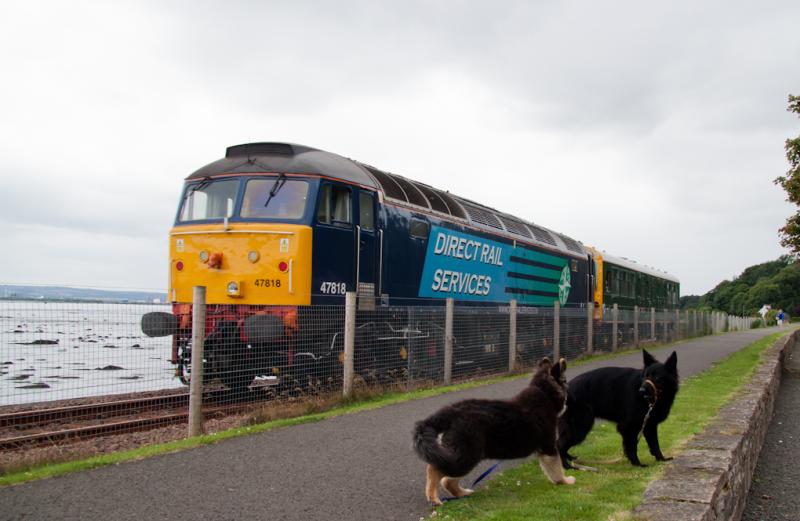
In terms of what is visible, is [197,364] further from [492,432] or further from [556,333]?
[556,333]

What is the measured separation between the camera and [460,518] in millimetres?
4676

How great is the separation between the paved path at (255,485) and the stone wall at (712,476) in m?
1.70

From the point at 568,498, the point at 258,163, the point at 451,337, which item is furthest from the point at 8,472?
the point at 451,337

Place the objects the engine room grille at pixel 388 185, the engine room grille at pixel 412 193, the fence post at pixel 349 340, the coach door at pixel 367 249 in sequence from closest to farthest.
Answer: the fence post at pixel 349 340
the coach door at pixel 367 249
the engine room grille at pixel 388 185
the engine room grille at pixel 412 193

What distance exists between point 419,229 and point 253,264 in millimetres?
4061

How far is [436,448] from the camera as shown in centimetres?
464

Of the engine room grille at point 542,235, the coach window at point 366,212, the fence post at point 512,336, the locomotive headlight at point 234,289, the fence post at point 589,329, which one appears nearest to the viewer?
the locomotive headlight at point 234,289

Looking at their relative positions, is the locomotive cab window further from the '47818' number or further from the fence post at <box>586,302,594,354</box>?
the fence post at <box>586,302,594,354</box>

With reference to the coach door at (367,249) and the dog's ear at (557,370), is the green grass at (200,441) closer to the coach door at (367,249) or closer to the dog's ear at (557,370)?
the dog's ear at (557,370)

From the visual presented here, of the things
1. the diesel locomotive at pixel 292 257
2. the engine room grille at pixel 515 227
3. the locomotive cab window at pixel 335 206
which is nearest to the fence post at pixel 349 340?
the diesel locomotive at pixel 292 257

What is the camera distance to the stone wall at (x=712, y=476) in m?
4.07

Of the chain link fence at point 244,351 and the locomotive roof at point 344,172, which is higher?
the locomotive roof at point 344,172

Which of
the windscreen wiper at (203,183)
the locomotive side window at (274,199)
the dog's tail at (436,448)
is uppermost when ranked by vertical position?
the windscreen wiper at (203,183)

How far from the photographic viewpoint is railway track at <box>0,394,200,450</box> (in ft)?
26.7
